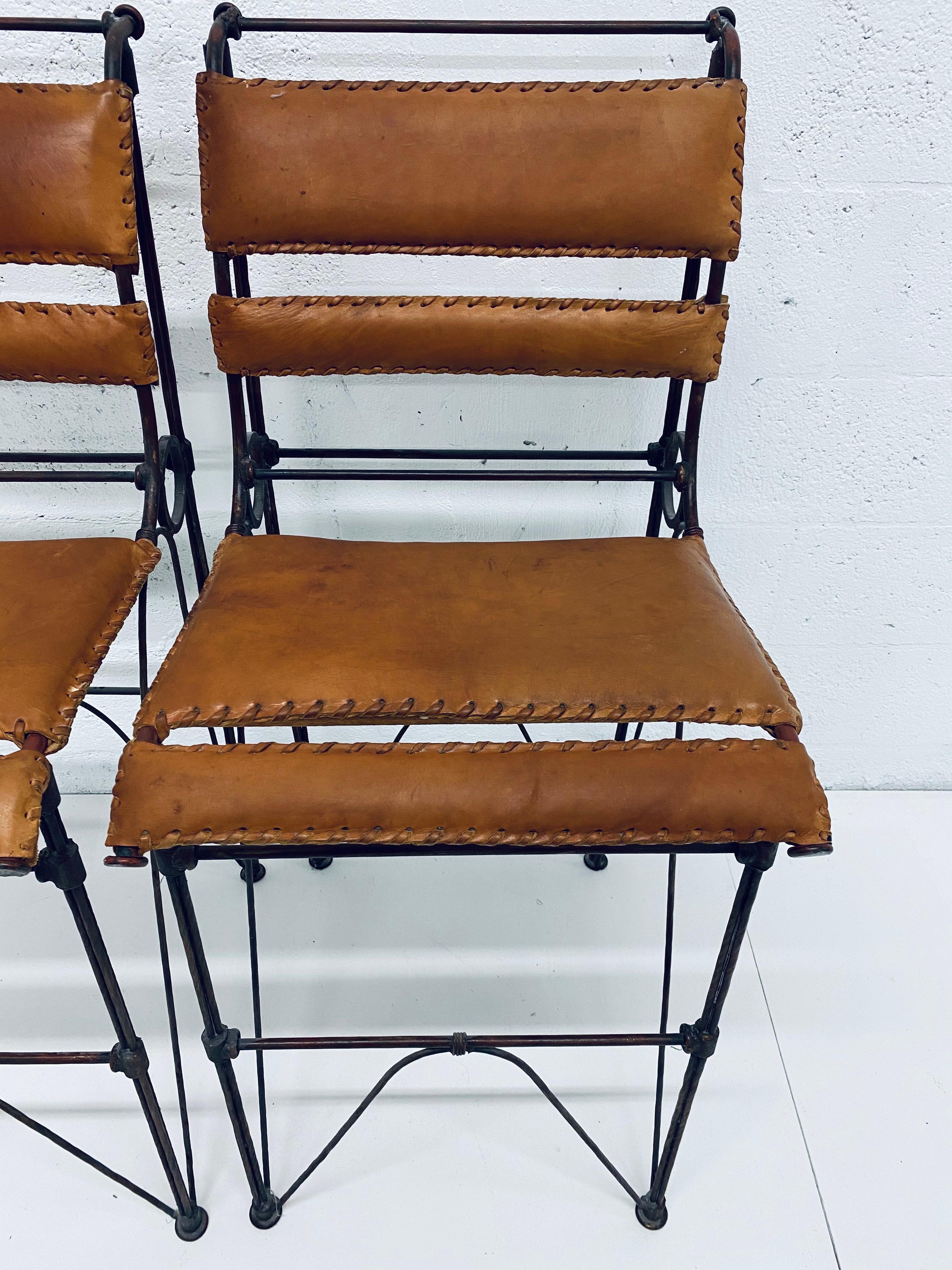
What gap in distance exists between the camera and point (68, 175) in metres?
0.97

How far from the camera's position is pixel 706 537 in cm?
145

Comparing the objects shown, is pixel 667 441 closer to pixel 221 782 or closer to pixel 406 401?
pixel 406 401

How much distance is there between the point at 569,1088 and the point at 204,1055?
1.55 ft

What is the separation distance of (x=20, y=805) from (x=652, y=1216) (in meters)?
0.81

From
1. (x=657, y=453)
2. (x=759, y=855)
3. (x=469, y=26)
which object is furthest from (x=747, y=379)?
(x=759, y=855)

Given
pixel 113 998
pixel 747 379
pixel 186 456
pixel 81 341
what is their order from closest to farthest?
pixel 113 998, pixel 81 341, pixel 186 456, pixel 747 379

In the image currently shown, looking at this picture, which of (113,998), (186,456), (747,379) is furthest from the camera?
(747,379)

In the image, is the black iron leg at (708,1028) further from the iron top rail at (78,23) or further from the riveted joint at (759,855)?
the iron top rail at (78,23)

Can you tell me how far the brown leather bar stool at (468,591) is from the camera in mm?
774

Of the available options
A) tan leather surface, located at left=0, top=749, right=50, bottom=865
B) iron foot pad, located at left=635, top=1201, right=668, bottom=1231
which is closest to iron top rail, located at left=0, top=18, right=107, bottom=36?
tan leather surface, located at left=0, top=749, right=50, bottom=865

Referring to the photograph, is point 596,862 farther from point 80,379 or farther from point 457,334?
point 80,379

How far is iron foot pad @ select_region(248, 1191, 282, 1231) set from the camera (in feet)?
3.44

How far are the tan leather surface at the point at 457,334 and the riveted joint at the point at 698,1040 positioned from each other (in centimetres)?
71

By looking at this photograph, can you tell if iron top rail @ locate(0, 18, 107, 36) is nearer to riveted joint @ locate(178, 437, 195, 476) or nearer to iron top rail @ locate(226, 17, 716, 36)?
iron top rail @ locate(226, 17, 716, 36)
